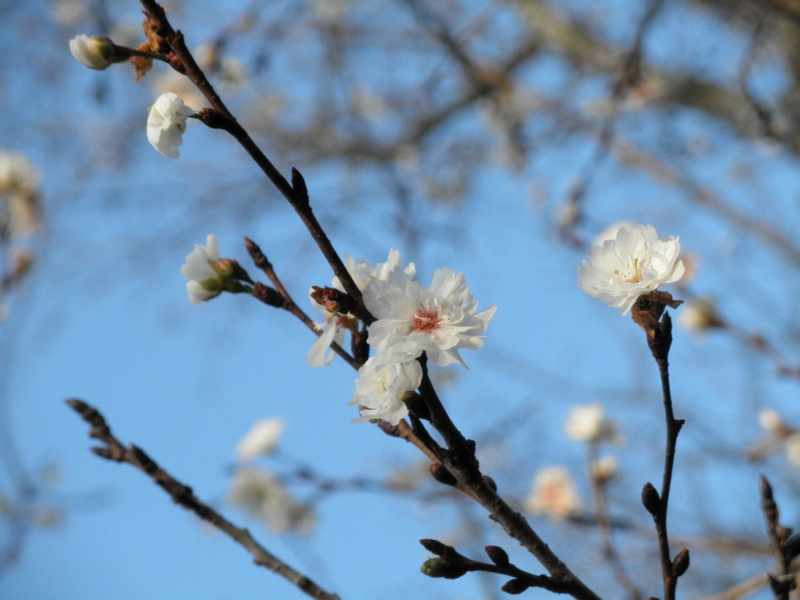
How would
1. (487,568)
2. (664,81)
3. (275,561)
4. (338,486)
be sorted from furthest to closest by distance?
(664,81) → (338,486) → (275,561) → (487,568)

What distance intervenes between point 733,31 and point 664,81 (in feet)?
2.94

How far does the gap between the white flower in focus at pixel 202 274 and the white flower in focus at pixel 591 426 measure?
1.42 meters

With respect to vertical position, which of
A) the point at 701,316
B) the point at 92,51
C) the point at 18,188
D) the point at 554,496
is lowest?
the point at 92,51

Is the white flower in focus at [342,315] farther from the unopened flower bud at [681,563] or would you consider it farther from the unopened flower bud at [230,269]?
the unopened flower bud at [681,563]

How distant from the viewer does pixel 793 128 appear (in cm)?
231

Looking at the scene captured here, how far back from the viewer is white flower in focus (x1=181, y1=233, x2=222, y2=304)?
725 mm

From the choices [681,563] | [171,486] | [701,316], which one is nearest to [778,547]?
[681,563]

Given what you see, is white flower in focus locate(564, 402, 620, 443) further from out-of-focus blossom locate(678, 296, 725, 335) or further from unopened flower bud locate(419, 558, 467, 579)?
unopened flower bud locate(419, 558, 467, 579)

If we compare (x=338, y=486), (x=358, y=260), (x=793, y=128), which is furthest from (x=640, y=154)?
(x=358, y=260)

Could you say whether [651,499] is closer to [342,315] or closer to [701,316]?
[342,315]

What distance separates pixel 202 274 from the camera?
2.39 feet

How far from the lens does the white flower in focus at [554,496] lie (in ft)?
5.93

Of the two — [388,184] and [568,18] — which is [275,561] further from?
[568,18]

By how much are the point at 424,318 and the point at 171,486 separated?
40 cm
